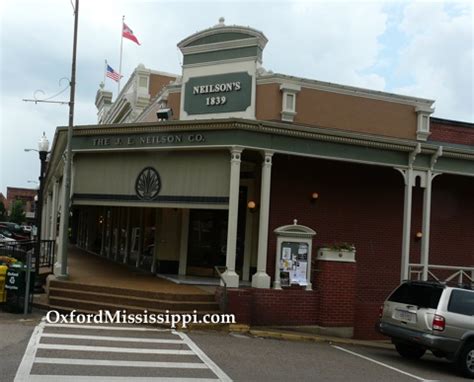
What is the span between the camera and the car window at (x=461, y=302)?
10648mm

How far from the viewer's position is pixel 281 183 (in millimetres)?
15633

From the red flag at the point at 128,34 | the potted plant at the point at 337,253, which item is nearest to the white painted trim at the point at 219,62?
the potted plant at the point at 337,253

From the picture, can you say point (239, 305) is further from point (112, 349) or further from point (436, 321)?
point (436, 321)

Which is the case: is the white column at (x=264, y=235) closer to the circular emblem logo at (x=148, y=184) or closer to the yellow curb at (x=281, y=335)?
the yellow curb at (x=281, y=335)

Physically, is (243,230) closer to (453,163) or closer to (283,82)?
(283,82)

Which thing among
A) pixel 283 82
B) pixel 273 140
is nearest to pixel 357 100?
pixel 283 82

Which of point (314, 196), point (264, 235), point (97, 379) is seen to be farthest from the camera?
point (314, 196)

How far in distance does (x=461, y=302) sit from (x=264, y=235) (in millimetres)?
4463

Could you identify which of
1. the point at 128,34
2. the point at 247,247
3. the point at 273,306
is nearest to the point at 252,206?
the point at 247,247

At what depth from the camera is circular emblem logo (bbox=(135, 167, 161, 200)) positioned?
14.3 metres

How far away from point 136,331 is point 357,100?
9.17 m

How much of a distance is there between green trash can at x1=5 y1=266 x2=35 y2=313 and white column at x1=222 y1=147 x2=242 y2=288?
4372mm

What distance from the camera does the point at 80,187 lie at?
51.0 ft

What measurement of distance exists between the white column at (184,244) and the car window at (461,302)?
26.7ft
